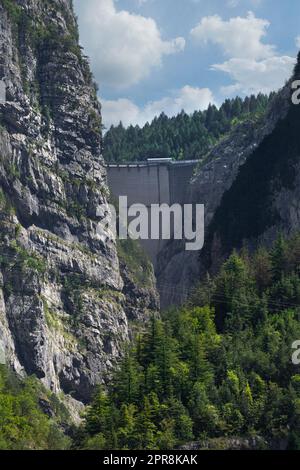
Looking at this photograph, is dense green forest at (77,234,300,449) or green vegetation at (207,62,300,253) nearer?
dense green forest at (77,234,300,449)

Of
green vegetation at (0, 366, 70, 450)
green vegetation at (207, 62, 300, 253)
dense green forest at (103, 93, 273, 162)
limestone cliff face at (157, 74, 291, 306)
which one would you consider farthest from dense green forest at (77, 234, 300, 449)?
dense green forest at (103, 93, 273, 162)

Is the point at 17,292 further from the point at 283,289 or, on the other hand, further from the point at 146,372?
the point at 146,372

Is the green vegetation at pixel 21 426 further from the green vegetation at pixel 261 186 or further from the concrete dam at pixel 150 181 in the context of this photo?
the concrete dam at pixel 150 181

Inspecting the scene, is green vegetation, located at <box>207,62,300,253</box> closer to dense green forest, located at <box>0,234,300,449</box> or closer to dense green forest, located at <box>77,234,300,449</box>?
dense green forest, located at <box>0,234,300,449</box>

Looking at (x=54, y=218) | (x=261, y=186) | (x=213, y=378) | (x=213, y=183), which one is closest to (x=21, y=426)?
(x=213, y=378)

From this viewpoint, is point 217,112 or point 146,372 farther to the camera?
point 217,112

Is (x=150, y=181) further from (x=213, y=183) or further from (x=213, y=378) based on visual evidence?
(x=213, y=378)
